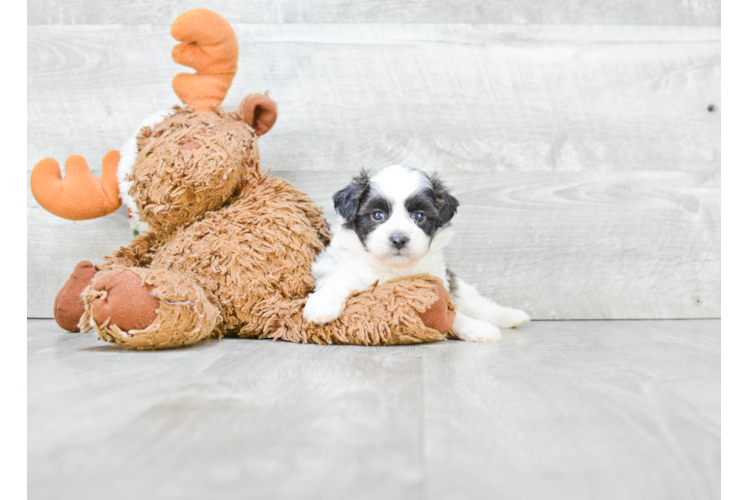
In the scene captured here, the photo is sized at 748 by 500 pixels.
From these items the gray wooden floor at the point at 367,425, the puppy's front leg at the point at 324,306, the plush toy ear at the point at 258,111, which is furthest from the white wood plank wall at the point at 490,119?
the gray wooden floor at the point at 367,425

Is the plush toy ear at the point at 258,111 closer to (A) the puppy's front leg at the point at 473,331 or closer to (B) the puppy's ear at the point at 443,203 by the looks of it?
(B) the puppy's ear at the point at 443,203

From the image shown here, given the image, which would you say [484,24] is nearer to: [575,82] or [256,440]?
[575,82]

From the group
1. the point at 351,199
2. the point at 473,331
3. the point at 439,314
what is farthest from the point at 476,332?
the point at 351,199

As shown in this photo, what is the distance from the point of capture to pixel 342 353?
4.91 ft

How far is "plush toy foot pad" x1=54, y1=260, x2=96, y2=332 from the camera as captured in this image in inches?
64.6

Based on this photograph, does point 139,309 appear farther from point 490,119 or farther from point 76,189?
point 490,119

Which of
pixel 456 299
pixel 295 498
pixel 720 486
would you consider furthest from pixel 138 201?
pixel 720 486

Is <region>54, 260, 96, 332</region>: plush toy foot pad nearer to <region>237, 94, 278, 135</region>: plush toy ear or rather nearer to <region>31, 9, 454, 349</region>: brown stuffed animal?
<region>31, 9, 454, 349</region>: brown stuffed animal

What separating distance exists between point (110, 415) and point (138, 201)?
88cm

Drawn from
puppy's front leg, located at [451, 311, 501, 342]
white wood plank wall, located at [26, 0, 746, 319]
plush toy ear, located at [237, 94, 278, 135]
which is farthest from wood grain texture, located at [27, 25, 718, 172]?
puppy's front leg, located at [451, 311, 501, 342]

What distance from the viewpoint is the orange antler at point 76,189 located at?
177 cm

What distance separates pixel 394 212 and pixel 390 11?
3.07ft

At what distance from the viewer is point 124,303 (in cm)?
138

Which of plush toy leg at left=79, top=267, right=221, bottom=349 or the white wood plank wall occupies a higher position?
the white wood plank wall
